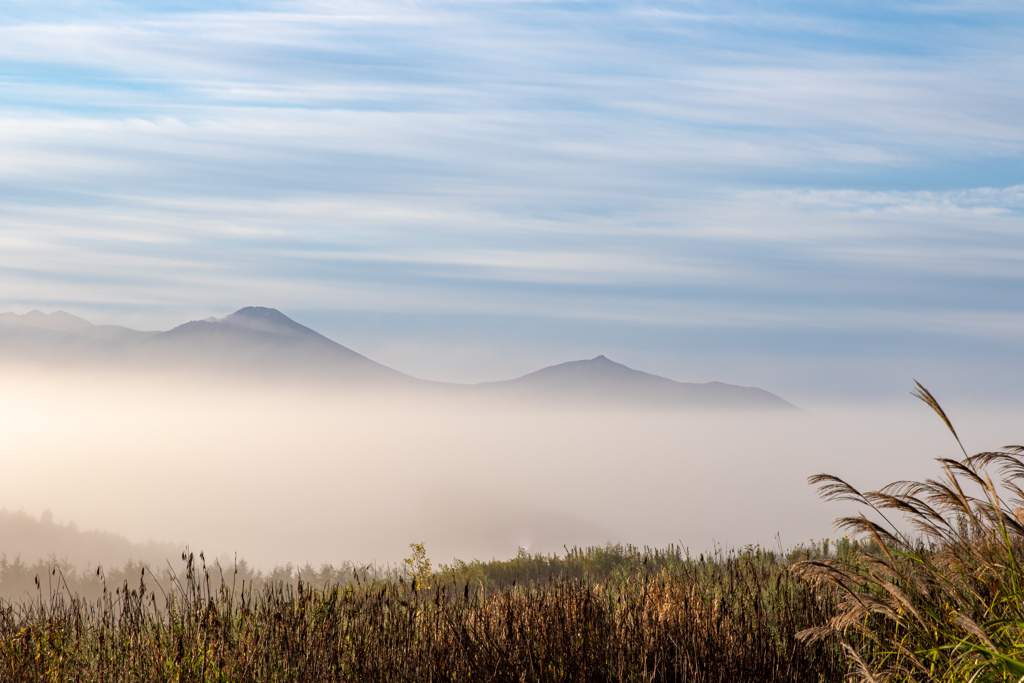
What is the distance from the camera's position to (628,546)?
14422mm

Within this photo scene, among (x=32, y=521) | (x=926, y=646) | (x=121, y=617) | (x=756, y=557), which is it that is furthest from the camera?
(x=32, y=521)

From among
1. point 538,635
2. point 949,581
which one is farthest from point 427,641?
point 949,581

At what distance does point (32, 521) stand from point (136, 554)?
5.40 m

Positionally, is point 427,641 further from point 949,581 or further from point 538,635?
point 949,581

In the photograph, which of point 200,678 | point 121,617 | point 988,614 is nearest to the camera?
point 988,614

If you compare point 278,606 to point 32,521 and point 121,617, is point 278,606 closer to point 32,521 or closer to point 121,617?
point 121,617

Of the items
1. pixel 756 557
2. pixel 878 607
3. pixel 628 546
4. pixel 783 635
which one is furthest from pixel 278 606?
pixel 628 546

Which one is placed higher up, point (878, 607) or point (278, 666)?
point (878, 607)

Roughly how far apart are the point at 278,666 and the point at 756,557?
7.58m

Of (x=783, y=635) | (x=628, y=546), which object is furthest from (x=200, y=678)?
(x=628, y=546)

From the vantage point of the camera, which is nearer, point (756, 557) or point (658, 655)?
point (658, 655)

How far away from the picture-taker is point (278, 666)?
A: 5883mm

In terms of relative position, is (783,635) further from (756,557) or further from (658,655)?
(756,557)

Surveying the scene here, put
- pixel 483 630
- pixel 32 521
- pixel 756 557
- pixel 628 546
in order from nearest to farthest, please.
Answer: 1. pixel 483 630
2. pixel 756 557
3. pixel 628 546
4. pixel 32 521
